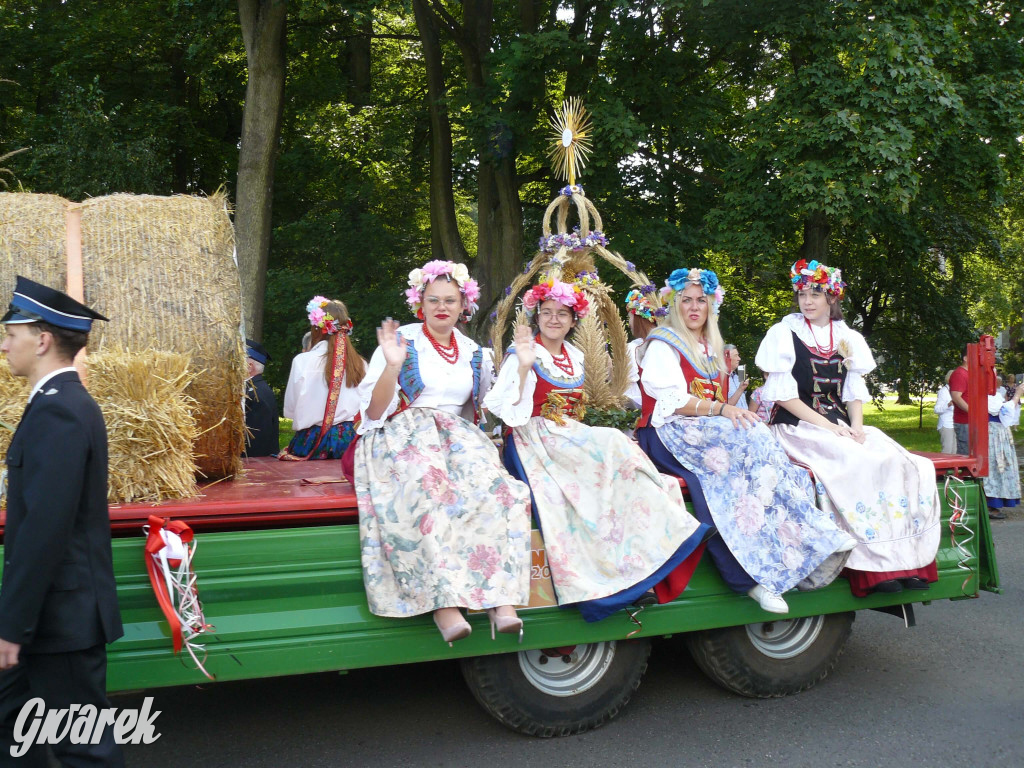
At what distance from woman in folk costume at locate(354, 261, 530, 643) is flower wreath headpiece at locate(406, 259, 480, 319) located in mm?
30

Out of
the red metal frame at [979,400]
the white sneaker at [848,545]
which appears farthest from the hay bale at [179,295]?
the red metal frame at [979,400]

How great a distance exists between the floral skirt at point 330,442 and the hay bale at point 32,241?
2231mm

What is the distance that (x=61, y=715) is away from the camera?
109 inches

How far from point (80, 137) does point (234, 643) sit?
1107 cm

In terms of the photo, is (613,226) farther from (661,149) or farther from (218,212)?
(218,212)

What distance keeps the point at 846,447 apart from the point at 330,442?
3231 mm

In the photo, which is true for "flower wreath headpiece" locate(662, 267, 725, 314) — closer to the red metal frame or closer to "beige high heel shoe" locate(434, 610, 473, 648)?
the red metal frame

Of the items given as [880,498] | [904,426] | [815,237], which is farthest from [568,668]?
[904,426]

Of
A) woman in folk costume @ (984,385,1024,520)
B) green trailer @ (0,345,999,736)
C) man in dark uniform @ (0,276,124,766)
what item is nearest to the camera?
man in dark uniform @ (0,276,124,766)

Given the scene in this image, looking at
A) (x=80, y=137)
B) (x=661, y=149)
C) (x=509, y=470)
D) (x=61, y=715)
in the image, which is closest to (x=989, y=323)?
(x=661, y=149)

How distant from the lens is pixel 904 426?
2286 centimetres

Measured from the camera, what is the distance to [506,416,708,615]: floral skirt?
160 inches

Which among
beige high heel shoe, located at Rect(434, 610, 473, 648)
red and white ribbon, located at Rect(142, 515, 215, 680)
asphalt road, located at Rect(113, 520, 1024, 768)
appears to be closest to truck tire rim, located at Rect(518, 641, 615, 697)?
asphalt road, located at Rect(113, 520, 1024, 768)

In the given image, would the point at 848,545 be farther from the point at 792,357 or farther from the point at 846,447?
the point at 792,357
